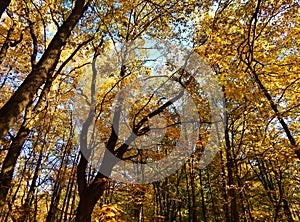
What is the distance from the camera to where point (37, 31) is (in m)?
6.96

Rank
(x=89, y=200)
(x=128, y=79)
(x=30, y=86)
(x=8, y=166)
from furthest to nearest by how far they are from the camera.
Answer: (x=128, y=79)
(x=89, y=200)
(x=8, y=166)
(x=30, y=86)

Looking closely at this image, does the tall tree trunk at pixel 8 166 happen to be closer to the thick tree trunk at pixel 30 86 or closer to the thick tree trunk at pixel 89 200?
the thick tree trunk at pixel 30 86

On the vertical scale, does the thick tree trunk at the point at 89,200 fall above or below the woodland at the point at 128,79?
below

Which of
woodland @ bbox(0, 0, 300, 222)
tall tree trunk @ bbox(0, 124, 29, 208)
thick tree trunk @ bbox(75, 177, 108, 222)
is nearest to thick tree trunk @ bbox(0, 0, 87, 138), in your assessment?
woodland @ bbox(0, 0, 300, 222)

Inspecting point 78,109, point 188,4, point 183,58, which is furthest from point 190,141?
point 188,4

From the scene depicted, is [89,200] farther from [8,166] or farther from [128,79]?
[128,79]

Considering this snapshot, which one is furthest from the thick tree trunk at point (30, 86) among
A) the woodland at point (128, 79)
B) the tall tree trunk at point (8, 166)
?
the tall tree trunk at point (8, 166)

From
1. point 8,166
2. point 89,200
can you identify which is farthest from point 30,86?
point 89,200

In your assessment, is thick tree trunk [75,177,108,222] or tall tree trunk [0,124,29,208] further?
thick tree trunk [75,177,108,222]

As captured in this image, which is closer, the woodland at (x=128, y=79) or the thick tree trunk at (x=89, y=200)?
the woodland at (x=128, y=79)

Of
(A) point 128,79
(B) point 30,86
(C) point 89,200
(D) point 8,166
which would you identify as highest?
(A) point 128,79

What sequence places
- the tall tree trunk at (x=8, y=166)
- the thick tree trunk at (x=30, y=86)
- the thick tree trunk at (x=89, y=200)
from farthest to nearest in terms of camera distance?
the thick tree trunk at (x=89, y=200) → the tall tree trunk at (x=8, y=166) → the thick tree trunk at (x=30, y=86)

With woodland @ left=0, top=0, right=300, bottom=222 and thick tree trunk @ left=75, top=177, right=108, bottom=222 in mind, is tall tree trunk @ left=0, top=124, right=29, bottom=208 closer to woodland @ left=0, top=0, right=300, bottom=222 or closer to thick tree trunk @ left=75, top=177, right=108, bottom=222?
woodland @ left=0, top=0, right=300, bottom=222

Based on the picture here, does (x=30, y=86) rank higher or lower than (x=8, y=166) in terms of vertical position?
higher
